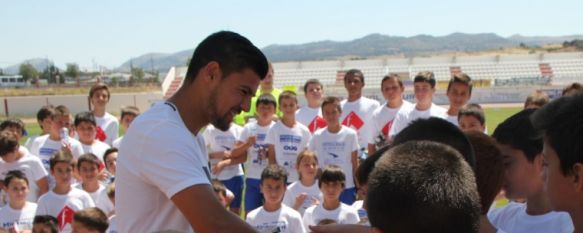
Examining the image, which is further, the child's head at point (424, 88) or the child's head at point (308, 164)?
the child's head at point (424, 88)

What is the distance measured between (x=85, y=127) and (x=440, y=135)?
666 centimetres

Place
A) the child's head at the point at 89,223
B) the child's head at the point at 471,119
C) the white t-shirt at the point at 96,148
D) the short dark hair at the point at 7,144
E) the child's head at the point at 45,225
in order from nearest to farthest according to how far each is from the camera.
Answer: the child's head at the point at 89,223, the child's head at the point at 45,225, the child's head at the point at 471,119, the short dark hair at the point at 7,144, the white t-shirt at the point at 96,148

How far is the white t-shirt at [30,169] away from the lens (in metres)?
7.16

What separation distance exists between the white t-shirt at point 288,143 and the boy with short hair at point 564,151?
5.99 metres

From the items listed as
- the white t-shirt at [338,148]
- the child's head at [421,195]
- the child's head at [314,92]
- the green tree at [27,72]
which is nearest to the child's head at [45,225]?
the white t-shirt at [338,148]

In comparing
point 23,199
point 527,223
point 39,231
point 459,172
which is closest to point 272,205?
point 39,231

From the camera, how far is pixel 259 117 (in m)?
8.48

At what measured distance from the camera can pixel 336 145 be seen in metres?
7.69

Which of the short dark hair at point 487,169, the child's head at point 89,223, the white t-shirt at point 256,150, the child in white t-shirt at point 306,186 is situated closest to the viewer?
the short dark hair at point 487,169

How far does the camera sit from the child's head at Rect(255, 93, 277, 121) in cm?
827

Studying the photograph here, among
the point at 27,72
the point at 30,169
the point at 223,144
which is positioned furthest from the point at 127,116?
the point at 27,72

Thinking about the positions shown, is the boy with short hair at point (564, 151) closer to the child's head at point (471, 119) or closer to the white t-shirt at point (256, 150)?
the child's head at point (471, 119)

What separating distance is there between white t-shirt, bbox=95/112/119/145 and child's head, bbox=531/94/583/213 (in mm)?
7457

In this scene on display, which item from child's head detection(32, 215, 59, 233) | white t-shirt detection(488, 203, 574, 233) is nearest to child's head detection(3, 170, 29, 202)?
child's head detection(32, 215, 59, 233)
